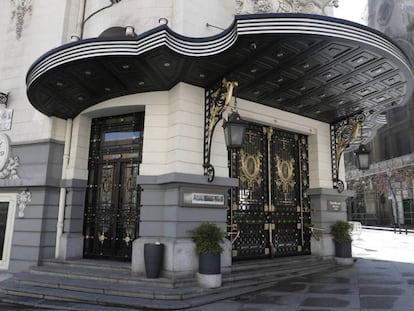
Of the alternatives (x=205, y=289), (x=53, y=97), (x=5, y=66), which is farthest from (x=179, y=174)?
(x=5, y=66)

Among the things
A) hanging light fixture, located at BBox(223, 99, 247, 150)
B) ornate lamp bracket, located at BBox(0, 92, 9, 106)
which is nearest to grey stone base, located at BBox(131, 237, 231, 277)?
hanging light fixture, located at BBox(223, 99, 247, 150)

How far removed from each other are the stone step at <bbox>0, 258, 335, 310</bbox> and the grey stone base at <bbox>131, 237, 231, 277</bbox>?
443mm

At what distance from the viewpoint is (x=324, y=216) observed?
37.7 ft

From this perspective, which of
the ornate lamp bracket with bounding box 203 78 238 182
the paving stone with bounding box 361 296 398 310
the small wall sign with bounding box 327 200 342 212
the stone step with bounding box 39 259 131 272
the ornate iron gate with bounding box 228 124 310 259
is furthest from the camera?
the small wall sign with bounding box 327 200 342 212

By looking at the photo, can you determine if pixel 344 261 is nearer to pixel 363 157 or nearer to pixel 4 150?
pixel 363 157

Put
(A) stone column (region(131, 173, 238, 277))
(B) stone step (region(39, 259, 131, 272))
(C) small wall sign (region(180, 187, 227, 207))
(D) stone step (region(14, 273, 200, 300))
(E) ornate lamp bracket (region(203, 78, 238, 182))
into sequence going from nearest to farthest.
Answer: (D) stone step (region(14, 273, 200, 300)) < (A) stone column (region(131, 173, 238, 277)) < (C) small wall sign (region(180, 187, 227, 207)) < (E) ornate lamp bracket (region(203, 78, 238, 182)) < (B) stone step (region(39, 259, 131, 272))

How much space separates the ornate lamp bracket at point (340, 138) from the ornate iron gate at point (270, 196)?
3.08ft

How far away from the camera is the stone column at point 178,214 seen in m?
8.06

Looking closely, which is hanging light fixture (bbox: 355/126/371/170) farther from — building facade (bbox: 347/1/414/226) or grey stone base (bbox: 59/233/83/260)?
building facade (bbox: 347/1/414/226)

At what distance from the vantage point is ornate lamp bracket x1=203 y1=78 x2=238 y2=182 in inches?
335

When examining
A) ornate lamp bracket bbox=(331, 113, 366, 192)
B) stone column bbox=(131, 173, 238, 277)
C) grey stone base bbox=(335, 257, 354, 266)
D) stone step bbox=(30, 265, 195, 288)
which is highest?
ornate lamp bracket bbox=(331, 113, 366, 192)

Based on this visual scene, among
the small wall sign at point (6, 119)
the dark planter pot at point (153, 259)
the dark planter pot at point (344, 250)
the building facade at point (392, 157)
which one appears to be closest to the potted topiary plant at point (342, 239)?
the dark planter pot at point (344, 250)

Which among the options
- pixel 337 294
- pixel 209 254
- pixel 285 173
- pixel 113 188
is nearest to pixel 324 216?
pixel 285 173

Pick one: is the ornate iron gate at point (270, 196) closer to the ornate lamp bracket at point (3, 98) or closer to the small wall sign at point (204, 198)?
the small wall sign at point (204, 198)
